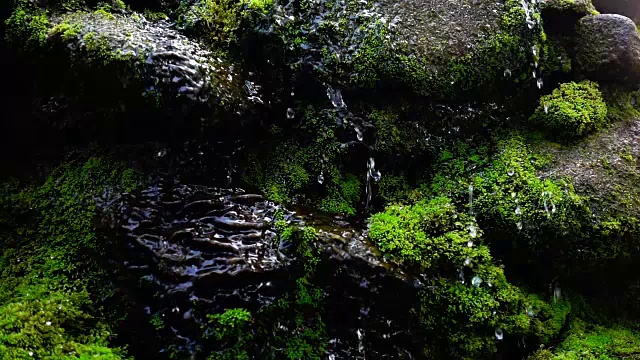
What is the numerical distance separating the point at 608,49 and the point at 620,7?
2.27 metres

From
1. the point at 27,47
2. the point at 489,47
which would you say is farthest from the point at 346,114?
the point at 27,47

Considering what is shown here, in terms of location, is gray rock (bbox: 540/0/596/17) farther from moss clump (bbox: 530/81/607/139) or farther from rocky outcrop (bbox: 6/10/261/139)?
rocky outcrop (bbox: 6/10/261/139)

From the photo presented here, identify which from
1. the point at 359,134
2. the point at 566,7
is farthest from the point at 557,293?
the point at 566,7

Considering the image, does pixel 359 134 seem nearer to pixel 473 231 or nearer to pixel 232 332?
pixel 473 231

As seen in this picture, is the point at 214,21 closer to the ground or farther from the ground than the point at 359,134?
farther from the ground

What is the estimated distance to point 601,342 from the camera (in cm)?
414

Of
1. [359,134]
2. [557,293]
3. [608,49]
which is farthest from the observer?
[608,49]

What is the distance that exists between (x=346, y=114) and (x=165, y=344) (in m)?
2.75

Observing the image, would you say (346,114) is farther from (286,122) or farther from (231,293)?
(231,293)

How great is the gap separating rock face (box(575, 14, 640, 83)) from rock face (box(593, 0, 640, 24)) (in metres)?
1.72

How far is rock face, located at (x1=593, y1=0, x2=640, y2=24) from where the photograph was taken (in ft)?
21.9

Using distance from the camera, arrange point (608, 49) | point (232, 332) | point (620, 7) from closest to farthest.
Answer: point (232, 332) → point (608, 49) → point (620, 7)

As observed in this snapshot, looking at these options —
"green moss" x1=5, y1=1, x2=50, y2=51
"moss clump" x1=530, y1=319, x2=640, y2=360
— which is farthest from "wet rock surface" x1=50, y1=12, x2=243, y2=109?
"moss clump" x1=530, y1=319, x2=640, y2=360

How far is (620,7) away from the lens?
6734 mm
